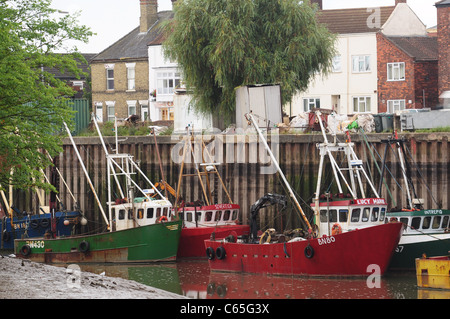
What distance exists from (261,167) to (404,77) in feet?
76.6

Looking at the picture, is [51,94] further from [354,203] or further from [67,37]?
[354,203]

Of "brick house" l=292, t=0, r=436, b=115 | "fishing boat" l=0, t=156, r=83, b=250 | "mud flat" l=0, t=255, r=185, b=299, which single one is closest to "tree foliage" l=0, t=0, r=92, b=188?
"mud flat" l=0, t=255, r=185, b=299

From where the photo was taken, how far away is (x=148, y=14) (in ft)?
232

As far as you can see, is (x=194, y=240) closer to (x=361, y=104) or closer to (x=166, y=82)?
(x=361, y=104)

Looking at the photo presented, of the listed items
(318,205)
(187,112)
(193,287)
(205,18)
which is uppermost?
(205,18)

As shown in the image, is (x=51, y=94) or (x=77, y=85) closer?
(x=51, y=94)

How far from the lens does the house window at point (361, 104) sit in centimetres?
6208

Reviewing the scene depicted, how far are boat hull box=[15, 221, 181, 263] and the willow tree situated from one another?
34.3 ft

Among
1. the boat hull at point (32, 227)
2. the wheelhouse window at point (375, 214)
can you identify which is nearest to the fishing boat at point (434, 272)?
the wheelhouse window at point (375, 214)

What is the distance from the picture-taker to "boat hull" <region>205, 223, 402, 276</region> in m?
30.8

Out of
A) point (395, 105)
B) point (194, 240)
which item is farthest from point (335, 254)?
point (395, 105)

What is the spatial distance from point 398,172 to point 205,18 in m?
14.1

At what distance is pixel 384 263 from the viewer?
102 ft
